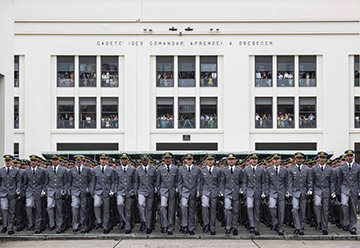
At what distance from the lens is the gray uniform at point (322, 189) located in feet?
39.2

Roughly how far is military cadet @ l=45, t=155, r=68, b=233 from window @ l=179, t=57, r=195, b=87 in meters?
21.8

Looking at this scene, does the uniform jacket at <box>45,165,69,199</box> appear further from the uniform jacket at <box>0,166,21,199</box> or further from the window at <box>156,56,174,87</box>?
the window at <box>156,56,174,87</box>

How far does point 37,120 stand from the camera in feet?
109

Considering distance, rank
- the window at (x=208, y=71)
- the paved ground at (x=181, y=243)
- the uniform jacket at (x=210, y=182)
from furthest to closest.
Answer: the window at (x=208, y=71), the uniform jacket at (x=210, y=182), the paved ground at (x=181, y=243)

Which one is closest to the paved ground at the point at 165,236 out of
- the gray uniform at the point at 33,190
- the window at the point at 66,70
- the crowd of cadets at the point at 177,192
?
the crowd of cadets at the point at 177,192

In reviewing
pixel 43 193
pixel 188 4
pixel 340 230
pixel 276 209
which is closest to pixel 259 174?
pixel 276 209

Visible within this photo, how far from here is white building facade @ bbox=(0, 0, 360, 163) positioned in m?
32.9

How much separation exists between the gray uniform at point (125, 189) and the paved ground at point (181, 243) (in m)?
1.08

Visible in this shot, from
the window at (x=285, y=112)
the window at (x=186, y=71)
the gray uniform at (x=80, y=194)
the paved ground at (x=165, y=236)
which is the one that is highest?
the window at (x=186, y=71)

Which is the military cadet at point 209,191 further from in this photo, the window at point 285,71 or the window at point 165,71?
the window at point 285,71

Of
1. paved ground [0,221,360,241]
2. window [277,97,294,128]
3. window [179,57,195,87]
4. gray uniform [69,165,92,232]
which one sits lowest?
paved ground [0,221,360,241]

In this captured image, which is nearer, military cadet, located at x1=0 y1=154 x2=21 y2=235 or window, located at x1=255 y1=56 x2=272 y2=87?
military cadet, located at x1=0 y1=154 x2=21 y2=235

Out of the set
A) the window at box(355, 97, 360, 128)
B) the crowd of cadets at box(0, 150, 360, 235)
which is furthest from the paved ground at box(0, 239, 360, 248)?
the window at box(355, 97, 360, 128)

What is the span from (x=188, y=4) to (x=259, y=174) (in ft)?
78.7
